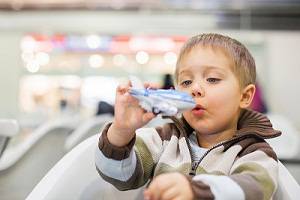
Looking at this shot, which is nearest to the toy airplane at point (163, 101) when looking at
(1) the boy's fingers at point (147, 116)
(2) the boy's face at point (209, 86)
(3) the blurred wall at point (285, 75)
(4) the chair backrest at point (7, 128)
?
(1) the boy's fingers at point (147, 116)

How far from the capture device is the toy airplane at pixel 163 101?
62cm

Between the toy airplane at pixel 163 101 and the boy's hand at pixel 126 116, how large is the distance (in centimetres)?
3

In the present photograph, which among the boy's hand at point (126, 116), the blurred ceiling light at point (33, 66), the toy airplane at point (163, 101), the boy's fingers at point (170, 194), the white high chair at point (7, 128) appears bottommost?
the blurred ceiling light at point (33, 66)

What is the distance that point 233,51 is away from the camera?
0.80 m

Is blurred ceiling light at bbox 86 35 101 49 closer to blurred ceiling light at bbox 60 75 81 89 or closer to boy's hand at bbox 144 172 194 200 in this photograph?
blurred ceiling light at bbox 60 75 81 89

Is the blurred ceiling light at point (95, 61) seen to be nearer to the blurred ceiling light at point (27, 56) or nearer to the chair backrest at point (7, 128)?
the blurred ceiling light at point (27, 56)

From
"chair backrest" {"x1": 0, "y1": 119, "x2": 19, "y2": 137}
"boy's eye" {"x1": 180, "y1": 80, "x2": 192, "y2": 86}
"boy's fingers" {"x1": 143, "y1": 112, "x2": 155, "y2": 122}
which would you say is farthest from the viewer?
"chair backrest" {"x1": 0, "y1": 119, "x2": 19, "y2": 137}

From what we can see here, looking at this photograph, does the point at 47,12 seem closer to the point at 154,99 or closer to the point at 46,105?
the point at 46,105

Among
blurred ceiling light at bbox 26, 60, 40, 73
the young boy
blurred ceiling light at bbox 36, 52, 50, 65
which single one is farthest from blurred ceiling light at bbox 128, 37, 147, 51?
the young boy

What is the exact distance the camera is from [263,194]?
63 centimetres

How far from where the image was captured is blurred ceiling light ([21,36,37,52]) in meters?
4.80

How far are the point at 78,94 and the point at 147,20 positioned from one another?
108 centimetres

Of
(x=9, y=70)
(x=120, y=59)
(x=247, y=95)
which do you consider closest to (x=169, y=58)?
(x=120, y=59)

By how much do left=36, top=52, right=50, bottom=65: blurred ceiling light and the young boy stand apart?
162 inches
